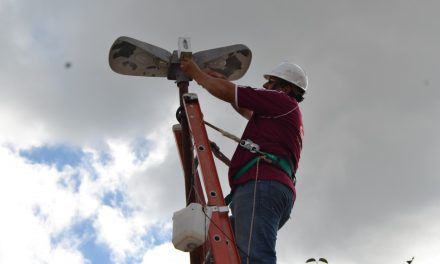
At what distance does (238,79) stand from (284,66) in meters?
0.63

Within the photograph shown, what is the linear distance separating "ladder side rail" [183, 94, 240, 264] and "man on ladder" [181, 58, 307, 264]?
0.23 m

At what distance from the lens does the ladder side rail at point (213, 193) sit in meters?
3.62

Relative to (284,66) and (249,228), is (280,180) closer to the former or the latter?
(249,228)

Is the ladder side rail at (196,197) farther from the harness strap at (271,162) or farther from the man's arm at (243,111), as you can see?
the man's arm at (243,111)

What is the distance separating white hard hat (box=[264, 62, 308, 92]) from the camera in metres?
5.22

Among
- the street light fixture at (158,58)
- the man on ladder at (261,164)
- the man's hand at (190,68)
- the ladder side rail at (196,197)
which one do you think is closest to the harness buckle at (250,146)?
the man on ladder at (261,164)

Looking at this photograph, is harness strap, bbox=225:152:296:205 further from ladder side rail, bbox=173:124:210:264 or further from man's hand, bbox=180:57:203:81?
man's hand, bbox=180:57:203:81

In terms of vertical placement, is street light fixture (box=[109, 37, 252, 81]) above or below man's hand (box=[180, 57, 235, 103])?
above

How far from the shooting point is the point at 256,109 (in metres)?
4.60

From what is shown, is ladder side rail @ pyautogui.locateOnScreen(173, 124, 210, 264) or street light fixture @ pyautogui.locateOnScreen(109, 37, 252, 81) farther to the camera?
street light fixture @ pyautogui.locateOnScreen(109, 37, 252, 81)

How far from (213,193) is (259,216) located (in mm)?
404

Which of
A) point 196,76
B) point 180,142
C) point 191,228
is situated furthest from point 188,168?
point 191,228

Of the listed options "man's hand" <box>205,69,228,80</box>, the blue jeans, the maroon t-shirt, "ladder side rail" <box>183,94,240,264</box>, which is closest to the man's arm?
"man's hand" <box>205,69,228,80</box>

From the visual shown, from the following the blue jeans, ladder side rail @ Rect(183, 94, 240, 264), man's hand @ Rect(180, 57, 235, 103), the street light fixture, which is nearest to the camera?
ladder side rail @ Rect(183, 94, 240, 264)
